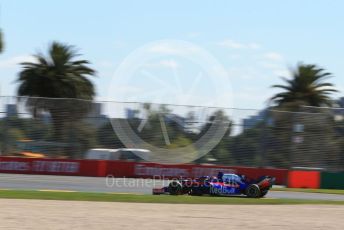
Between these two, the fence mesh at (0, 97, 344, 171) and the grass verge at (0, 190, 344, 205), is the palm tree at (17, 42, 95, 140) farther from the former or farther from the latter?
the grass verge at (0, 190, 344, 205)

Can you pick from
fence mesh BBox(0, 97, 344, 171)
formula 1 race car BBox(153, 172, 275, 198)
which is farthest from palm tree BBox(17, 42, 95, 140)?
formula 1 race car BBox(153, 172, 275, 198)

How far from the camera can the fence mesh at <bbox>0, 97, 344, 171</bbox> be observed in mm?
31094

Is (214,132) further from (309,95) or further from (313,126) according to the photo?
(309,95)

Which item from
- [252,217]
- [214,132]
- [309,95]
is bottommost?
[252,217]

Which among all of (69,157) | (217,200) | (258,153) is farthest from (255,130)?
(217,200)

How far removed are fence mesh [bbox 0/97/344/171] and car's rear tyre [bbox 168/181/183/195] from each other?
1133 centimetres

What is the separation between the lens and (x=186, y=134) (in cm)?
3125

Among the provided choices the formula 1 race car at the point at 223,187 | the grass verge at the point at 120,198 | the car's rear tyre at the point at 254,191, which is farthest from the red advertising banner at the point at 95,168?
the grass verge at the point at 120,198

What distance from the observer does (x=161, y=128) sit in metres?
31.8

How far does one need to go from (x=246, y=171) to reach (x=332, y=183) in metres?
4.10

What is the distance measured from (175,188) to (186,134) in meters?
11.8

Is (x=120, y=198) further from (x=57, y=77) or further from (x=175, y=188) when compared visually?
(x=57, y=77)

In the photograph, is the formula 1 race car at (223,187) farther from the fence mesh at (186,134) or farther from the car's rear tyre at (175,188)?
the fence mesh at (186,134)

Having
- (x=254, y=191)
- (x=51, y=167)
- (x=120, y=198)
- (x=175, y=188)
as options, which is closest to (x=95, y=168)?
(x=51, y=167)
